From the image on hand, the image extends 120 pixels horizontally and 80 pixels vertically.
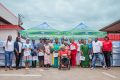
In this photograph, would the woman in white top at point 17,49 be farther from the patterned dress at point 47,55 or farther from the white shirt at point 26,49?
the patterned dress at point 47,55

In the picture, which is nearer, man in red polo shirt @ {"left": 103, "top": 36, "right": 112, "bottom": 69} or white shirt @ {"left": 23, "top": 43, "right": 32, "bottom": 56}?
white shirt @ {"left": 23, "top": 43, "right": 32, "bottom": 56}

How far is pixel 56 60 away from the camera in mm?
19016

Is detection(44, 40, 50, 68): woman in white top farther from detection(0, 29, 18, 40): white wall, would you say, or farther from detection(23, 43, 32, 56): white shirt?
detection(0, 29, 18, 40): white wall

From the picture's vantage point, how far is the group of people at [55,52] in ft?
58.9

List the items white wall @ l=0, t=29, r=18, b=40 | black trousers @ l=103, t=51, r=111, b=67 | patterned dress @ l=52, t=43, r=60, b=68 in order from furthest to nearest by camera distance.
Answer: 1. white wall @ l=0, t=29, r=18, b=40
2. patterned dress @ l=52, t=43, r=60, b=68
3. black trousers @ l=103, t=51, r=111, b=67

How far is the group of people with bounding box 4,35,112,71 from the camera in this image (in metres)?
17.9

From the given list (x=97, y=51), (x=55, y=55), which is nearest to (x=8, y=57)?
(x=55, y=55)

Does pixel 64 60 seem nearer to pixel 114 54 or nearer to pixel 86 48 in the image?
pixel 86 48

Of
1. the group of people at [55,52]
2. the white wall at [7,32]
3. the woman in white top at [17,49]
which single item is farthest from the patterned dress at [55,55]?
the white wall at [7,32]

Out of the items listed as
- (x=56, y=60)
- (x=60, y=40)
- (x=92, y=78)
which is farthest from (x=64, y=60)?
(x=92, y=78)

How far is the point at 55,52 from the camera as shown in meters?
19.0

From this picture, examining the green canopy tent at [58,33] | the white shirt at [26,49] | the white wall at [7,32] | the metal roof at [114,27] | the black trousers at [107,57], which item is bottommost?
the black trousers at [107,57]

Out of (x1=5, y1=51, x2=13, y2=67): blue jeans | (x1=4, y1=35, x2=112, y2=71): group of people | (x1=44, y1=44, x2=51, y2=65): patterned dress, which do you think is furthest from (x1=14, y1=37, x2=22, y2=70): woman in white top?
(x1=44, y1=44, x2=51, y2=65): patterned dress

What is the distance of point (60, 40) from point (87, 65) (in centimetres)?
245
